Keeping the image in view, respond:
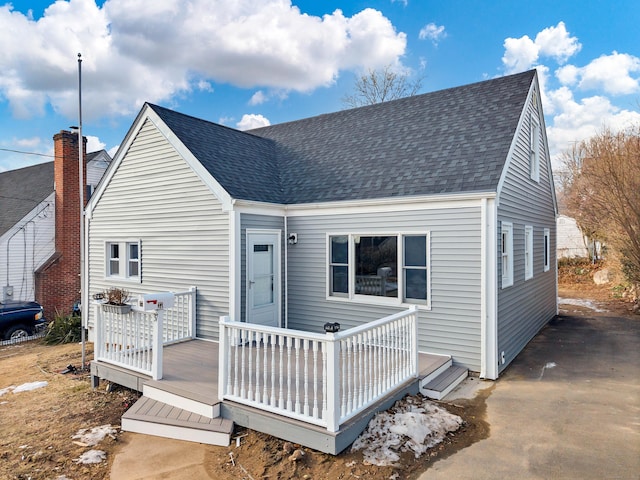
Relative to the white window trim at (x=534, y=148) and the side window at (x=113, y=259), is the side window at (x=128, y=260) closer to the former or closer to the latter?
the side window at (x=113, y=259)

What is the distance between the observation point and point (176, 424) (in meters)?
4.71

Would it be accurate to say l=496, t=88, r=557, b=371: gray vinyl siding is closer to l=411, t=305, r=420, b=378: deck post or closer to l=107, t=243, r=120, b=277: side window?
l=411, t=305, r=420, b=378: deck post

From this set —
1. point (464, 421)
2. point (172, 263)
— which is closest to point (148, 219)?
point (172, 263)

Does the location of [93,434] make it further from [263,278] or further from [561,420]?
[561,420]

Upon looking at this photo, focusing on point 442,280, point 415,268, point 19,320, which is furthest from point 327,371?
point 19,320

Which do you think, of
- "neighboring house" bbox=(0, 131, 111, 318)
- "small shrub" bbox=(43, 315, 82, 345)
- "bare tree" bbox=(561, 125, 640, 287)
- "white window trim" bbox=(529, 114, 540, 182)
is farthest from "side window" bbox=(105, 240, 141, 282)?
"bare tree" bbox=(561, 125, 640, 287)

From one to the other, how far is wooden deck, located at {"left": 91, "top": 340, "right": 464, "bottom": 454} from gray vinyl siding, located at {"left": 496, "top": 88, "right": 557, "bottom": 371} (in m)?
1.74

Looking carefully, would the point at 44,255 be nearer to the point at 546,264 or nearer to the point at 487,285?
the point at 487,285

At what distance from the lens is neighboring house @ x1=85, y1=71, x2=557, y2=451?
6.73m

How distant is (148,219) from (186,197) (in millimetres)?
1520

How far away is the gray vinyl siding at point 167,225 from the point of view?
786cm

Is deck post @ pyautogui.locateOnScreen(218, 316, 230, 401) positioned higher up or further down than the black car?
higher up

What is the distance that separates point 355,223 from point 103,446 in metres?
5.38

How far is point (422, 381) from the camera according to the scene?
5.70 meters
